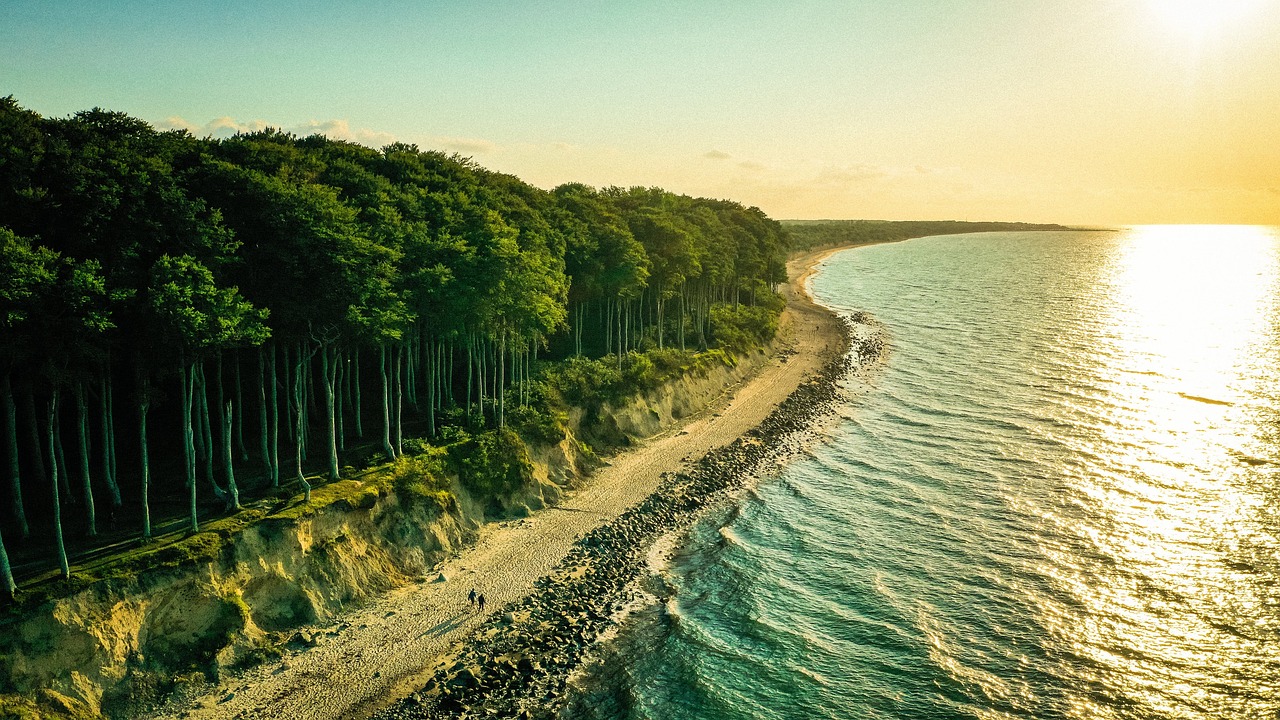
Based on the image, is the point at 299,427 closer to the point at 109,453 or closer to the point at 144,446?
the point at 144,446

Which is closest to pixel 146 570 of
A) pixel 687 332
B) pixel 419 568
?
pixel 419 568

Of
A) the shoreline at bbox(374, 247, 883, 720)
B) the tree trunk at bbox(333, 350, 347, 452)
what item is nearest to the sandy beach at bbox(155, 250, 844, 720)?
the shoreline at bbox(374, 247, 883, 720)

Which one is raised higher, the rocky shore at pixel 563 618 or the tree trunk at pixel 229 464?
the tree trunk at pixel 229 464

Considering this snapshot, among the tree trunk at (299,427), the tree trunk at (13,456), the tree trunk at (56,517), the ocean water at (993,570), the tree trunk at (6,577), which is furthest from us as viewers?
the tree trunk at (299,427)

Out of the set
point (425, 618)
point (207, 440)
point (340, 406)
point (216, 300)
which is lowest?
point (425, 618)

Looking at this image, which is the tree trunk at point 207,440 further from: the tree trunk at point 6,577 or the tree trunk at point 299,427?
the tree trunk at point 6,577

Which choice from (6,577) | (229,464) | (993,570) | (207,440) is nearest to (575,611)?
(229,464)

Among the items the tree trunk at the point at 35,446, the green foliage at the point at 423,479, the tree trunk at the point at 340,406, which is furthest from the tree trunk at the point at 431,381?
the tree trunk at the point at 35,446

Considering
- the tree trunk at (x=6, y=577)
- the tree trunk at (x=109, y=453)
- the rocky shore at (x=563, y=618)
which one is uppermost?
the tree trunk at (x=109, y=453)
